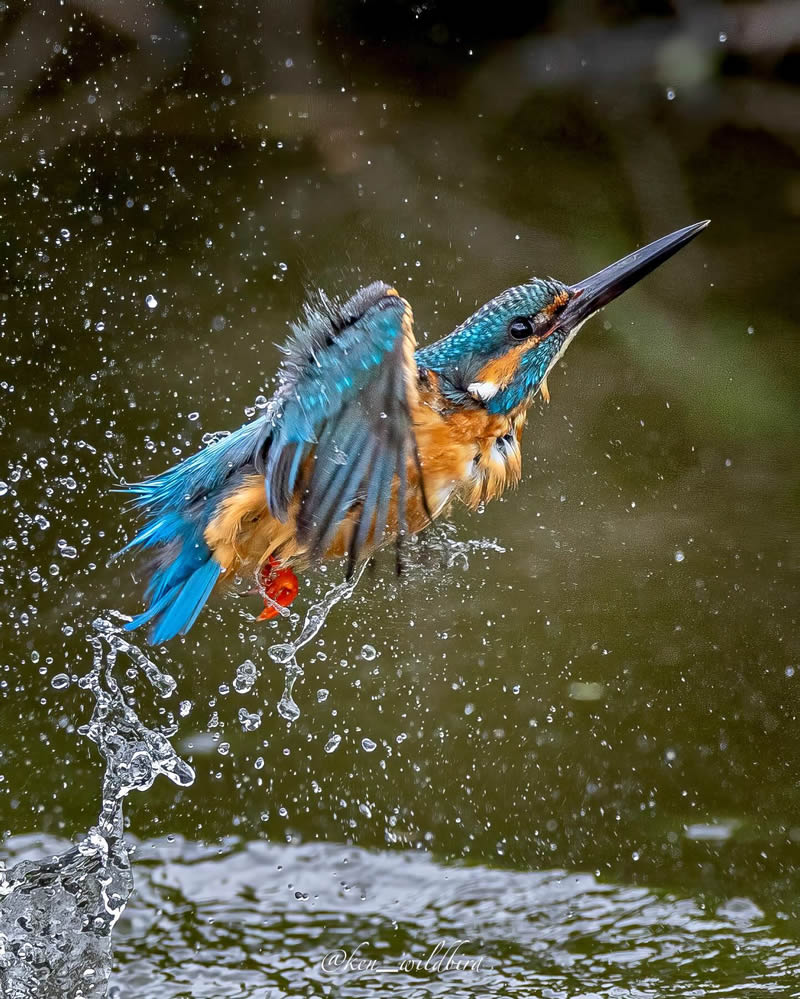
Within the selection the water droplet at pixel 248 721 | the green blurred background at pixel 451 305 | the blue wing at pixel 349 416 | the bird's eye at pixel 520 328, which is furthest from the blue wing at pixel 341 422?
the green blurred background at pixel 451 305

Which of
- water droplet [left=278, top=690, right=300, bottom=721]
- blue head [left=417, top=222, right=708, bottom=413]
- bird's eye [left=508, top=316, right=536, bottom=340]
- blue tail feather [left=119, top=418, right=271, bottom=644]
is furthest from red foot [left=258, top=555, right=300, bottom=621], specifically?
water droplet [left=278, top=690, right=300, bottom=721]

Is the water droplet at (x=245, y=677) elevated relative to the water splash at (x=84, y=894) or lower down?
elevated

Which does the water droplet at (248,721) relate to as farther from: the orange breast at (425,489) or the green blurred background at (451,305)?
the orange breast at (425,489)

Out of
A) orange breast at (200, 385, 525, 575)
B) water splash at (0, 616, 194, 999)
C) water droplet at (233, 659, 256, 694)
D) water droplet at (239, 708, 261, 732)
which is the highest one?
orange breast at (200, 385, 525, 575)

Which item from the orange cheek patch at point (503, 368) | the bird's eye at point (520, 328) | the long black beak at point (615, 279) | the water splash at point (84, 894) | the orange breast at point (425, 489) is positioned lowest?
the water splash at point (84, 894)

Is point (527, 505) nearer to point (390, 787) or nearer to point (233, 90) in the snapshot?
point (390, 787)

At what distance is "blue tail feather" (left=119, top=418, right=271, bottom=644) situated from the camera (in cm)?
195

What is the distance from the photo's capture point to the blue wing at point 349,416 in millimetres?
1680

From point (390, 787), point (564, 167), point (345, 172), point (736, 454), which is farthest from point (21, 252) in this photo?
point (736, 454)

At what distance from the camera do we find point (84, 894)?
2086 millimetres

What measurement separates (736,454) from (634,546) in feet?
1.33

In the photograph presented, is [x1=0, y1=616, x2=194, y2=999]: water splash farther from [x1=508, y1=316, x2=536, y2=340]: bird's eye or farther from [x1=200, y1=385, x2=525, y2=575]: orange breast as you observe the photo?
[x1=508, y1=316, x2=536, y2=340]: bird's eye

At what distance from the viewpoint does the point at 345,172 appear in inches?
140

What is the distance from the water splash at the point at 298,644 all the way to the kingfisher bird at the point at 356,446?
0.89 ft
